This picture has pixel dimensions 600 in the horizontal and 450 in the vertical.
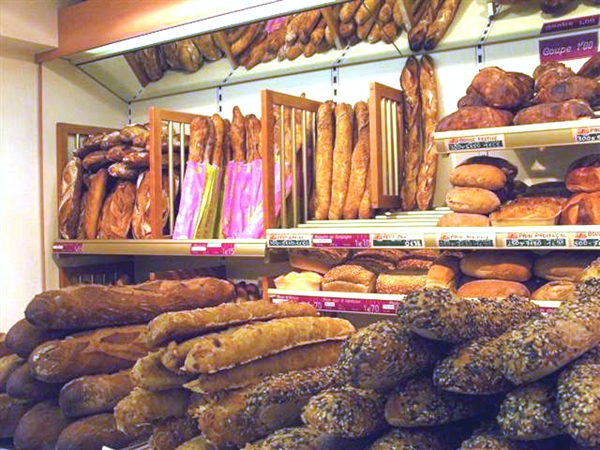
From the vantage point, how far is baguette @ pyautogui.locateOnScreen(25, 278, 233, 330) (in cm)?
137

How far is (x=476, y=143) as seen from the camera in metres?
1.91

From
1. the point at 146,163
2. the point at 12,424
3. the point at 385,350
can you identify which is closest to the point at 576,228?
the point at 385,350

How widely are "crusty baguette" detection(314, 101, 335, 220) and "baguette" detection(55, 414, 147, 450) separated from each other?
130 centimetres

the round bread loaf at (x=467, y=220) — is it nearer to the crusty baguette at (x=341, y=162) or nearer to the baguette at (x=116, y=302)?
the crusty baguette at (x=341, y=162)

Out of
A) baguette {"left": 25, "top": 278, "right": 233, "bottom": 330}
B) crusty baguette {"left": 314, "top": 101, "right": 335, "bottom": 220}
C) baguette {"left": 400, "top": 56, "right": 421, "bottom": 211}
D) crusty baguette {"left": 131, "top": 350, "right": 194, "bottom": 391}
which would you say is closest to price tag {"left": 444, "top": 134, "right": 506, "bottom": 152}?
baguette {"left": 400, "top": 56, "right": 421, "bottom": 211}

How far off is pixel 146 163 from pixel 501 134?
166 cm

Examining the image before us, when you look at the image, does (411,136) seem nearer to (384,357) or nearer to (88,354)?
(88,354)

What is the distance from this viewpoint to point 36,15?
10.0ft

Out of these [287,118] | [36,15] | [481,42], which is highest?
[36,15]

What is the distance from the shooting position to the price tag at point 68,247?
3.08 m

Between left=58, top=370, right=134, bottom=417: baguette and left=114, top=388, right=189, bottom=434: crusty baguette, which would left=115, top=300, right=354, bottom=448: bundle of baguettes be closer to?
left=114, top=388, right=189, bottom=434: crusty baguette

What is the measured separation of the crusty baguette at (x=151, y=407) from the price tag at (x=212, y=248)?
1381mm

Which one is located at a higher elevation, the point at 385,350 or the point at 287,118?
the point at 287,118

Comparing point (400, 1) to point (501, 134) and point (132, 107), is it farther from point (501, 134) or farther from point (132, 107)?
point (132, 107)
